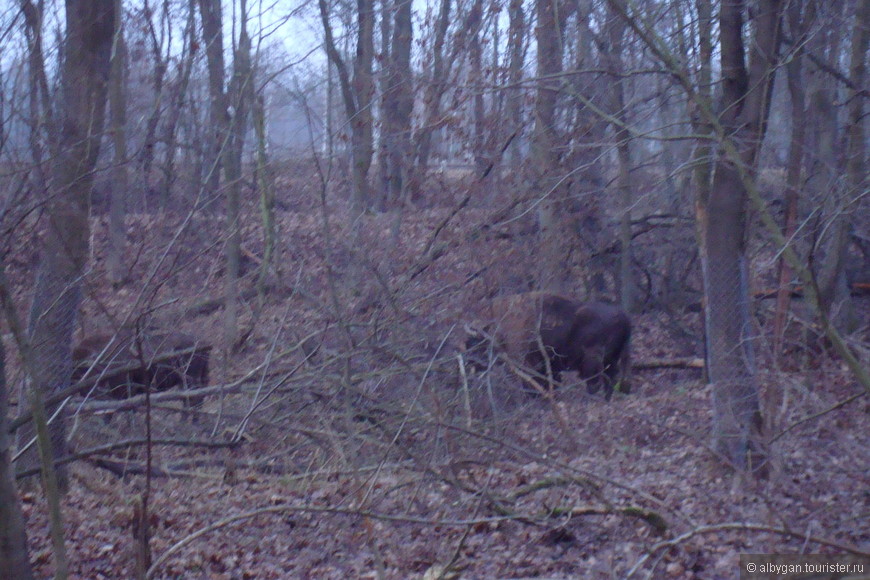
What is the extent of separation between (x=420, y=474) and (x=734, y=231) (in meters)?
3.29

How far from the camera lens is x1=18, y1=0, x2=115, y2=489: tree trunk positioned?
22.2 feet

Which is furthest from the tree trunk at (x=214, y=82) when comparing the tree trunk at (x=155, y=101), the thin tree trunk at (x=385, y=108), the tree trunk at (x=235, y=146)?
the thin tree trunk at (x=385, y=108)

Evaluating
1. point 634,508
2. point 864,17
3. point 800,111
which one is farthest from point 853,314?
point 634,508

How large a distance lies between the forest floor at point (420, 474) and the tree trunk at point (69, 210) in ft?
1.00

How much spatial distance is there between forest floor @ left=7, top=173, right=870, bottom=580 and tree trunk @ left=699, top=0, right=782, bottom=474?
0.33 m

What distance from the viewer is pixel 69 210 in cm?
692

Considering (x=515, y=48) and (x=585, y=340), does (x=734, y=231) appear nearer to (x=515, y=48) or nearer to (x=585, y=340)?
(x=585, y=340)

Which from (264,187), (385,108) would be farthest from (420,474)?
(385,108)

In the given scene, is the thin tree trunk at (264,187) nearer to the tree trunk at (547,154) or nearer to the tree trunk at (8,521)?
the tree trunk at (547,154)

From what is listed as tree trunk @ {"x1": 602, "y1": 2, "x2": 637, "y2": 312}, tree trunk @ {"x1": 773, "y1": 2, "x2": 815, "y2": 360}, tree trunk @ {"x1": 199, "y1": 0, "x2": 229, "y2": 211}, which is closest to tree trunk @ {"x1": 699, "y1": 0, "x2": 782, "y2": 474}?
tree trunk @ {"x1": 773, "y1": 2, "x2": 815, "y2": 360}

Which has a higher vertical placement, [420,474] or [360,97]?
[360,97]

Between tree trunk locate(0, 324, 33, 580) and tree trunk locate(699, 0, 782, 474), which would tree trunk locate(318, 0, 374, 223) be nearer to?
tree trunk locate(699, 0, 782, 474)

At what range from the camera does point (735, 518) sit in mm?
6473

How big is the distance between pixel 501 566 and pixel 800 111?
718cm
